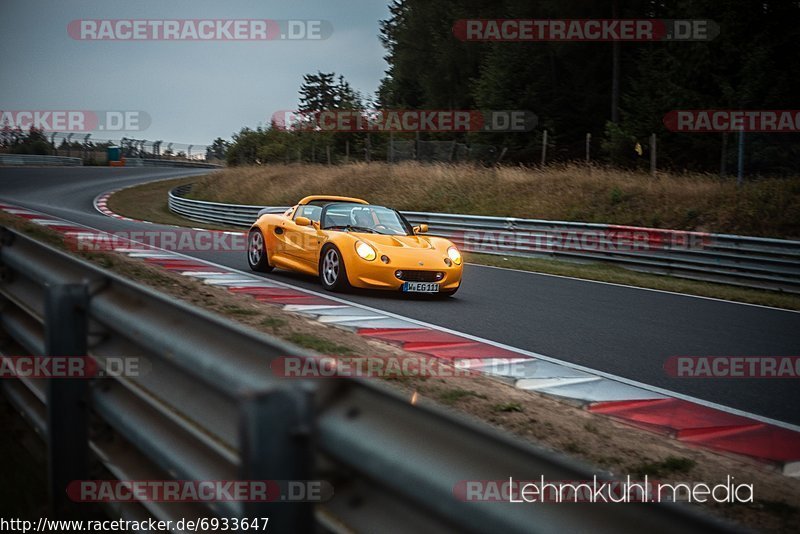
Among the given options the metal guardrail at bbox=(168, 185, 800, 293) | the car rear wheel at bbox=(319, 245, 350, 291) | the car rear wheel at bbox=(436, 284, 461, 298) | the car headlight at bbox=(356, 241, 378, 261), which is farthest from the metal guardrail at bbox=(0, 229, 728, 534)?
the metal guardrail at bbox=(168, 185, 800, 293)

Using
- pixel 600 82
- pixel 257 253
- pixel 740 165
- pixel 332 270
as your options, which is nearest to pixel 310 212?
pixel 257 253

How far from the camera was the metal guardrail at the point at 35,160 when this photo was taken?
52.4m

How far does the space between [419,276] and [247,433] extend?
8632 millimetres

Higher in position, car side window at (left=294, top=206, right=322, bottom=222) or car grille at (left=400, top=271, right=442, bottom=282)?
car side window at (left=294, top=206, right=322, bottom=222)

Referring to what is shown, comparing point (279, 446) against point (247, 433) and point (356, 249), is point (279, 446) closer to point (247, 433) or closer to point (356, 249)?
point (247, 433)

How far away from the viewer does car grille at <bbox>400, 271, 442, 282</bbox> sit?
10242 mm

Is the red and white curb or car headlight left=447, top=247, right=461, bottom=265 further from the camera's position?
car headlight left=447, top=247, right=461, bottom=265

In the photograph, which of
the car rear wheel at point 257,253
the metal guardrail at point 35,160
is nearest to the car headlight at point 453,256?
the car rear wheel at point 257,253


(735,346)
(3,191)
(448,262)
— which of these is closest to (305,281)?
(448,262)

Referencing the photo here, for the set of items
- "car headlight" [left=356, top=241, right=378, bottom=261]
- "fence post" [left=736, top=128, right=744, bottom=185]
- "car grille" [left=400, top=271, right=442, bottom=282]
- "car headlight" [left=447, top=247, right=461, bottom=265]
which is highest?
"fence post" [left=736, top=128, right=744, bottom=185]

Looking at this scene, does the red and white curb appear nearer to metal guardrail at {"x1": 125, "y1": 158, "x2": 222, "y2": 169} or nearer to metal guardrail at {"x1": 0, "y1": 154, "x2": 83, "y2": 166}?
metal guardrail at {"x1": 0, "y1": 154, "x2": 83, "y2": 166}

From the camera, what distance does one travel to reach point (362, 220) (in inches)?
438

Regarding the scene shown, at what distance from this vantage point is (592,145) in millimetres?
39031

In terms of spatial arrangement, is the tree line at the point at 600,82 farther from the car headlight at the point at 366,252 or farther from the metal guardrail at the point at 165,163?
the metal guardrail at the point at 165,163
